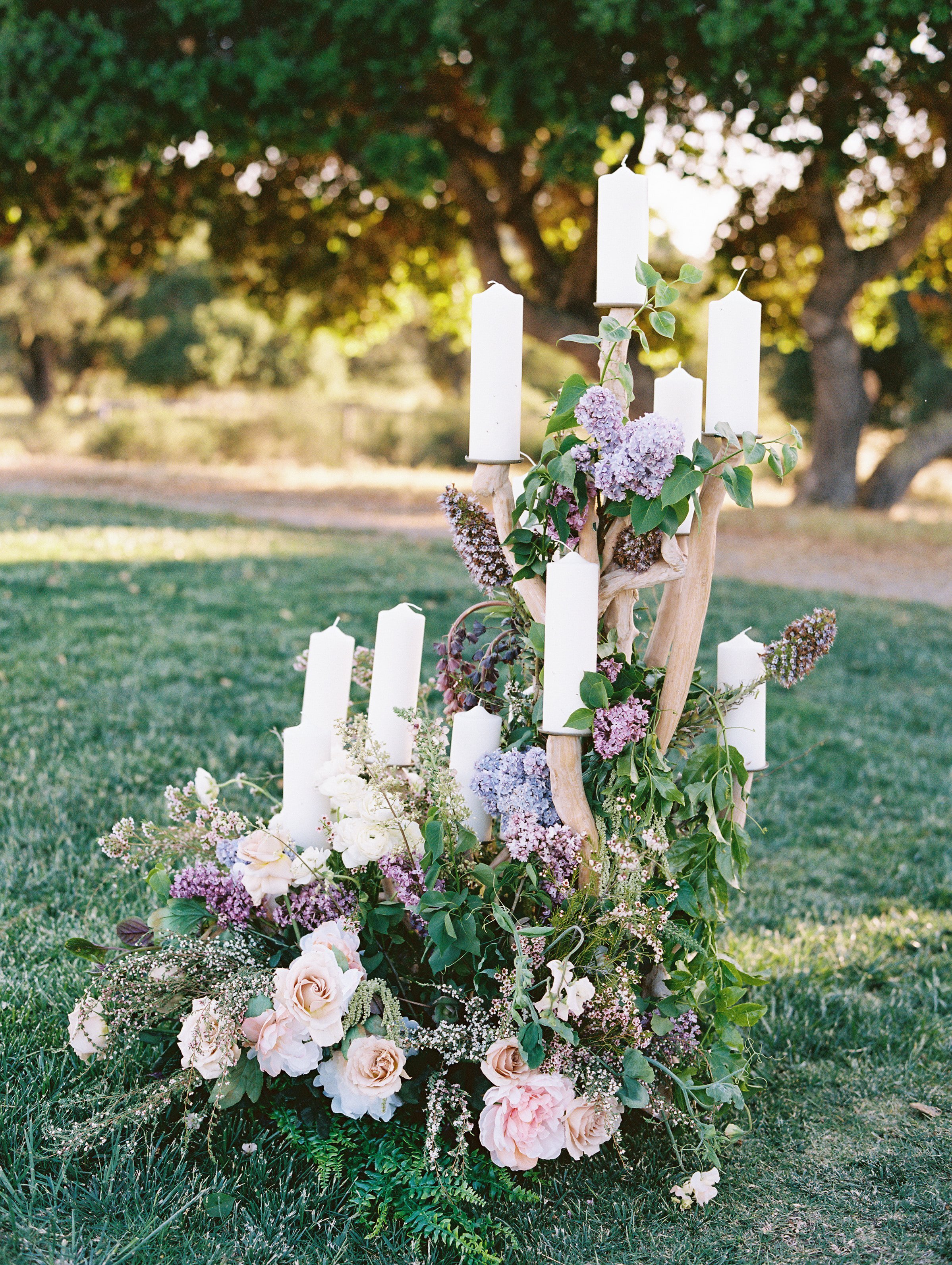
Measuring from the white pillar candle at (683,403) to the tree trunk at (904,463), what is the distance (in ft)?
45.1

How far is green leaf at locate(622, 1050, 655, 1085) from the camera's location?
6.16ft

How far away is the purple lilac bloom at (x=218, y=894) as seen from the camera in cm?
206

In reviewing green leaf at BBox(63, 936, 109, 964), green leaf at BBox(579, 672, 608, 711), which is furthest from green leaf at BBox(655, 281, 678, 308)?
green leaf at BBox(63, 936, 109, 964)

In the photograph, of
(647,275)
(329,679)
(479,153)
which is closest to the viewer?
(647,275)

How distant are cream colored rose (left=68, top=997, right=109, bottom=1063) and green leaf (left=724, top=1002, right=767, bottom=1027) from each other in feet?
3.85

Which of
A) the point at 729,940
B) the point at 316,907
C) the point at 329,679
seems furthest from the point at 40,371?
the point at 316,907

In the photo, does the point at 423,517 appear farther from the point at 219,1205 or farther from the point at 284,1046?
the point at 219,1205

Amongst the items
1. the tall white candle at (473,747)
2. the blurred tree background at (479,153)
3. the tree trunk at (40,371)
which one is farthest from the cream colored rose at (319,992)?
the tree trunk at (40,371)

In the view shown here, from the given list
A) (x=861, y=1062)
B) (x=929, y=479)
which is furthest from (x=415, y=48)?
(x=929, y=479)

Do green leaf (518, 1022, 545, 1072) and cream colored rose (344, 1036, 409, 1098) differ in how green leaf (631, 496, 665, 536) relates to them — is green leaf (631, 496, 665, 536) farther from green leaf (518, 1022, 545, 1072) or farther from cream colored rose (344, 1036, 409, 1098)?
cream colored rose (344, 1036, 409, 1098)

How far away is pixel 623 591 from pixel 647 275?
55 cm

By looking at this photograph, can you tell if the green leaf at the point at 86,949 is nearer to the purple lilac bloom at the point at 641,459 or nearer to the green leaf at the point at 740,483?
the purple lilac bloom at the point at 641,459

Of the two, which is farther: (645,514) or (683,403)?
(683,403)

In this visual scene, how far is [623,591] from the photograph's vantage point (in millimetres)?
1973
